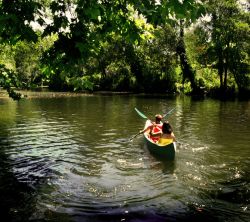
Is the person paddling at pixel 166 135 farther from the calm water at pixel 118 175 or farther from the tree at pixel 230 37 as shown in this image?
the tree at pixel 230 37

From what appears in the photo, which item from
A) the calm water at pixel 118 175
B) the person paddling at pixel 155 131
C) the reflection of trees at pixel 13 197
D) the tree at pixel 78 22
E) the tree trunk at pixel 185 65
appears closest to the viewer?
the tree at pixel 78 22

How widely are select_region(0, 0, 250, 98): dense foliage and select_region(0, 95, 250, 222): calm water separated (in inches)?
129

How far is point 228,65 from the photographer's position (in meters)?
52.4

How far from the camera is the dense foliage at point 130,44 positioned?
17.6 feet

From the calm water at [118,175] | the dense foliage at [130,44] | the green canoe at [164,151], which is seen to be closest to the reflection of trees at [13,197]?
the calm water at [118,175]

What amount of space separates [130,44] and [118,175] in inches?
628

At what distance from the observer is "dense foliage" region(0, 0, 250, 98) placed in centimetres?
536

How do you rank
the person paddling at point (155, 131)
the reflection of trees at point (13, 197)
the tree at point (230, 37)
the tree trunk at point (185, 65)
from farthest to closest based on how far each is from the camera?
the tree trunk at point (185, 65) → the tree at point (230, 37) → the person paddling at point (155, 131) → the reflection of trees at point (13, 197)

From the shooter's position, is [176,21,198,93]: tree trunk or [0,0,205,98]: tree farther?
[176,21,198,93]: tree trunk

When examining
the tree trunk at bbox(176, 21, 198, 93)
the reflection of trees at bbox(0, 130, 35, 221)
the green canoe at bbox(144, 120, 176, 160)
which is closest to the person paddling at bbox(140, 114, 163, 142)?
the green canoe at bbox(144, 120, 176, 160)

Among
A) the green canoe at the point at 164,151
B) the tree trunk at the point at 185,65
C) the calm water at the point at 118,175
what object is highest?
the tree trunk at the point at 185,65

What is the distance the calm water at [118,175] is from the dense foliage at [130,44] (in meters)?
3.26

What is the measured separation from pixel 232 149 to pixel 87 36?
43.5 feet

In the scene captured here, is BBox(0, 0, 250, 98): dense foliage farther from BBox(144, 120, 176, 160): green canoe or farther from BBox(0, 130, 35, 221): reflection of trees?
BBox(144, 120, 176, 160): green canoe
